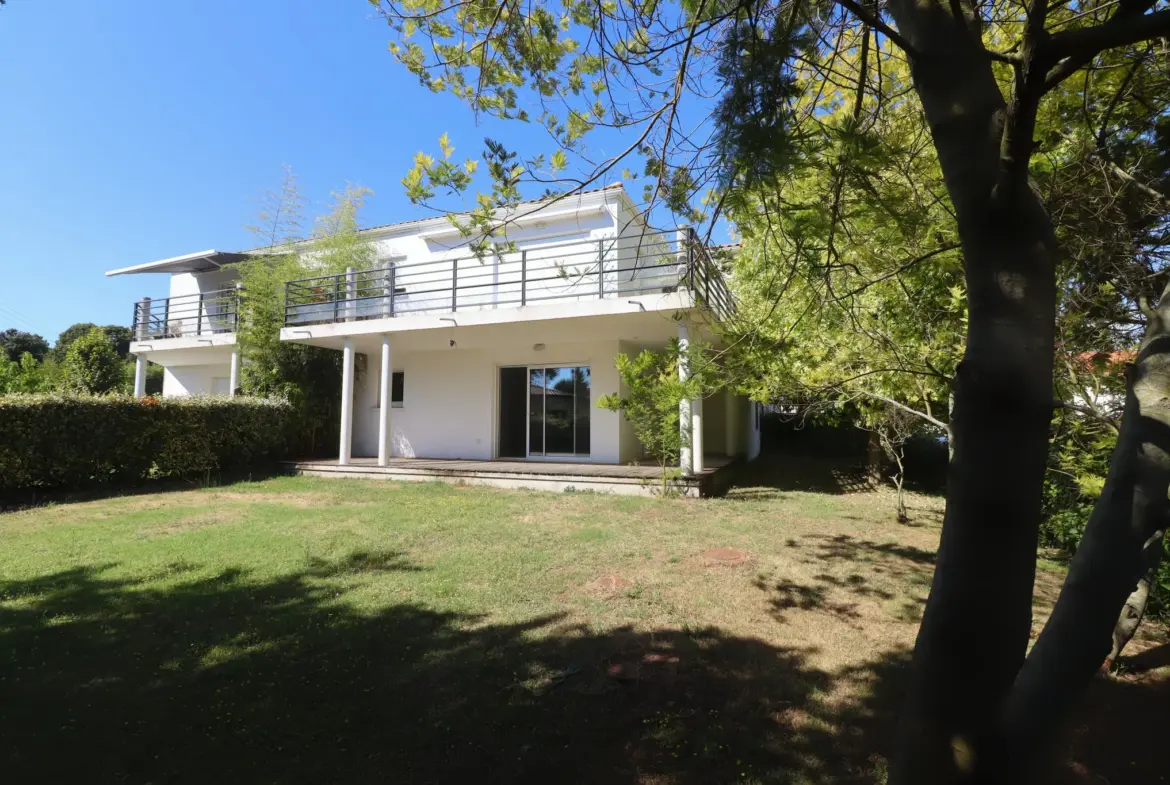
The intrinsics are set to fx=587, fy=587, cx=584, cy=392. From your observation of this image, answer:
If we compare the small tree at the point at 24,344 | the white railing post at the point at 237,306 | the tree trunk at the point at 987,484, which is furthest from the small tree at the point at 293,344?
the small tree at the point at 24,344

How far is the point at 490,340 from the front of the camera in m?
12.7

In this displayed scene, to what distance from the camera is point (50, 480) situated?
31.8ft

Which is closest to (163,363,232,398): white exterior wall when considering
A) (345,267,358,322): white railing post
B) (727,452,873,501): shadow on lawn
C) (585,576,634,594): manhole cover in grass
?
(345,267,358,322): white railing post

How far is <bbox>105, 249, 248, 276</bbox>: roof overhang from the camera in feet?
Result: 55.8

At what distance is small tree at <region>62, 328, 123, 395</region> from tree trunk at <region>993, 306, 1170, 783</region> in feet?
74.5

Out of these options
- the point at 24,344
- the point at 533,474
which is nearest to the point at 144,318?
the point at 533,474

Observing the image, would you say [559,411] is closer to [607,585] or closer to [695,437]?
[695,437]

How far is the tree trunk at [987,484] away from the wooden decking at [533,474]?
27.0ft

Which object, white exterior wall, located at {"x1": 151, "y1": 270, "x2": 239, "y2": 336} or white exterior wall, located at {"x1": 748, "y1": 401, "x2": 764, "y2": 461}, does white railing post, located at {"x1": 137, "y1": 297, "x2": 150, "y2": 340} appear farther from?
white exterior wall, located at {"x1": 748, "y1": 401, "x2": 764, "y2": 461}

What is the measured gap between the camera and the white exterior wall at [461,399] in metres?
12.7

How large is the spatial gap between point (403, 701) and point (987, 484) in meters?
→ 3.04

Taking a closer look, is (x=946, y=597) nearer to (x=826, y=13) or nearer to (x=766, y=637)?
(x=826, y=13)

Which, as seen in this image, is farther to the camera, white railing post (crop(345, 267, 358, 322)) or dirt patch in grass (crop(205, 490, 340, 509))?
white railing post (crop(345, 267, 358, 322))

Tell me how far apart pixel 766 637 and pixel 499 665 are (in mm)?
1873
